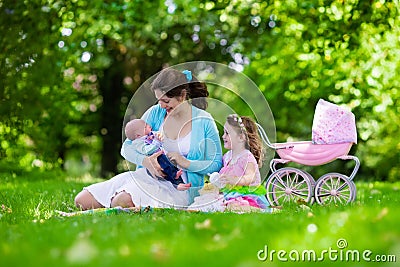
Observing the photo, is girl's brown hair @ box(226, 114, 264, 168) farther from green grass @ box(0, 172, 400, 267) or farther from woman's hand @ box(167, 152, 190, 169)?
green grass @ box(0, 172, 400, 267)

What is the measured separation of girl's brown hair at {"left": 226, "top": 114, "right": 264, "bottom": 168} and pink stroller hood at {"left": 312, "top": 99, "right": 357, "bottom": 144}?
0.45m

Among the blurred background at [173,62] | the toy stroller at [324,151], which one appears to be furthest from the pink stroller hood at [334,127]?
the blurred background at [173,62]

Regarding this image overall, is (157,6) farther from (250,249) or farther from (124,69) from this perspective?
(250,249)

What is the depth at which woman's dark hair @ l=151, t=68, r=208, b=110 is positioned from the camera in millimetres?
4770

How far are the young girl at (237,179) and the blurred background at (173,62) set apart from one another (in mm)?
3307

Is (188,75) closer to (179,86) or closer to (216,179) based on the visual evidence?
(179,86)

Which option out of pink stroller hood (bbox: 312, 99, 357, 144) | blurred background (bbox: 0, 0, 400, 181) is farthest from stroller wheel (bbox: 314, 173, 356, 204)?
blurred background (bbox: 0, 0, 400, 181)

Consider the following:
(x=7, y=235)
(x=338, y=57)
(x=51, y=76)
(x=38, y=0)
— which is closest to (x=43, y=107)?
(x=51, y=76)

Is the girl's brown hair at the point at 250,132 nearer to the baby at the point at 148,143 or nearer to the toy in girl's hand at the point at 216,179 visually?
the toy in girl's hand at the point at 216,179

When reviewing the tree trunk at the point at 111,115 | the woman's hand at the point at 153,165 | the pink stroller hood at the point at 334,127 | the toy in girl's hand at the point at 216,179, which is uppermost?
the pink stroller hood at the point at 334,127

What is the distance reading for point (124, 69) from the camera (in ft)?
39.0

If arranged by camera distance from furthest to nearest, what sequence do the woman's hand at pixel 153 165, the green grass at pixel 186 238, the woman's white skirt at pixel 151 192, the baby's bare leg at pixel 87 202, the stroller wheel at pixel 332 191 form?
the baby's bare leg at pixel 87 202 < the stroller wheel at pixel 332 191 < the woman's white skirt at pixel 151 192 < the woman's hand at pixel 153 165 < the green grass at pixel 186 238

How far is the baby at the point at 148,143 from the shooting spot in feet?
15.6

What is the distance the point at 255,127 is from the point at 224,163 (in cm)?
41
